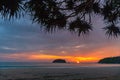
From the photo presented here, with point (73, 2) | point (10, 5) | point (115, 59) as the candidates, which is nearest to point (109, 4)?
point (73, 2)

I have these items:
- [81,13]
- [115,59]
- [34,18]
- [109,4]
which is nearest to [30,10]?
[34,18]

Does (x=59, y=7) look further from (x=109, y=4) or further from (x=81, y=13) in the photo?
(x=109, y=4)

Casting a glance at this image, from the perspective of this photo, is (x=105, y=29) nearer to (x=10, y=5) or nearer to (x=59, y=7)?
(x=59, y=7)

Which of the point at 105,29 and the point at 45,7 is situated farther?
the point at 105,29

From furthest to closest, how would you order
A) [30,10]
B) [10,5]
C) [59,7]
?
[59,7]
[30,10]
[10,5]

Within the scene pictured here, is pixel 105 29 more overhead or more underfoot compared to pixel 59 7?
more underfoot

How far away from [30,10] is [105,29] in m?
1.71

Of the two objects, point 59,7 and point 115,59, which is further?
point 115,59

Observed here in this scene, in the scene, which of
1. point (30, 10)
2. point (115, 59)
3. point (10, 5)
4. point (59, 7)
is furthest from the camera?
point (115, 59)

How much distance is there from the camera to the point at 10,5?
591cm

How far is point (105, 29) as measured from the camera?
7551 mm

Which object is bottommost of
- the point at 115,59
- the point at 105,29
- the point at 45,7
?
the point at 115,59

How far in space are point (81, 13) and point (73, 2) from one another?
0.96 ft

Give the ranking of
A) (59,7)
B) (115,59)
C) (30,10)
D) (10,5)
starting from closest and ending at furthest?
(10,5) < (30,10) < (59,7) < (115,59)
